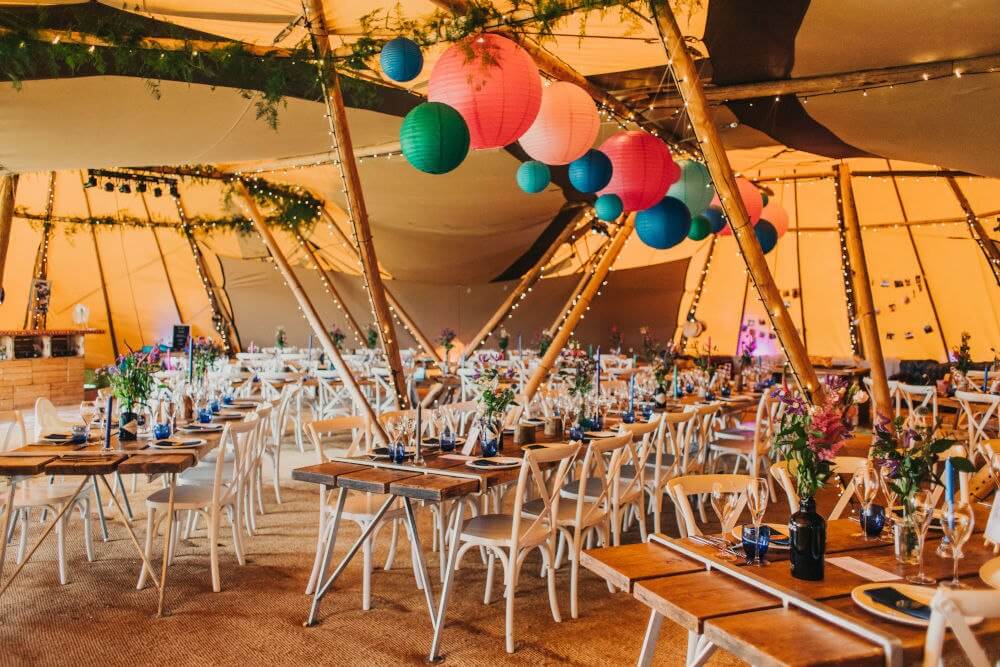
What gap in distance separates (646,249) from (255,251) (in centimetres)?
687

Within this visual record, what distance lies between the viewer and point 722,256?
14.5 meters

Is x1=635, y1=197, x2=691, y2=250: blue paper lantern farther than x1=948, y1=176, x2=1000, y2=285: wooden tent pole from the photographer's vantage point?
No

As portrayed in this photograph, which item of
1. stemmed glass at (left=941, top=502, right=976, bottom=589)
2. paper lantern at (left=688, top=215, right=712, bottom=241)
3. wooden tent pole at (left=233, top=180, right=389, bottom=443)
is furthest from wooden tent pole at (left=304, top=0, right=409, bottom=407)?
stemmed glass at (left=941, top=502, right=976, bottom=589)

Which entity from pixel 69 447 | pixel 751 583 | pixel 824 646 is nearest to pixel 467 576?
pixel 69 447

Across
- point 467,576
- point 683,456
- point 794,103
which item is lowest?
point 467,576

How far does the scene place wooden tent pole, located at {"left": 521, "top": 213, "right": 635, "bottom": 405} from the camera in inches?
337

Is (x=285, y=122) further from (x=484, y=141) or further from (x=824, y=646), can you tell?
(x=824, y=646)

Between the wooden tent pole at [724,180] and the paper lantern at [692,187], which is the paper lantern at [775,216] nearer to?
the paper lantern at [692,187]

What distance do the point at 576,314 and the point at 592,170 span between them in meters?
3.30

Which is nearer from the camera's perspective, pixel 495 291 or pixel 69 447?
pixel 69 447

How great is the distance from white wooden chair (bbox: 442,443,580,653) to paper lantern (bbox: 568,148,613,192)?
2.32 metres

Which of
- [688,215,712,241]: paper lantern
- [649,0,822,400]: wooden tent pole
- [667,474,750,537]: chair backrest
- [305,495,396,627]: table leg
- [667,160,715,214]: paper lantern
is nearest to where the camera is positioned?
[667,474,750,537]: chair backrest

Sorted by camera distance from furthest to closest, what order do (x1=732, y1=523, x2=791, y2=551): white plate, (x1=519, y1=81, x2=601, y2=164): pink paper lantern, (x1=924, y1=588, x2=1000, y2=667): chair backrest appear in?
Answer: 1. (x1=519, y1=81, x2=601, y2=164): pink paper lantern
2. (x1=732, y1=523, x2=791, y2=551): white plate
3. (x1=924, y1=588, x2=1000, y2=667): chair backrest

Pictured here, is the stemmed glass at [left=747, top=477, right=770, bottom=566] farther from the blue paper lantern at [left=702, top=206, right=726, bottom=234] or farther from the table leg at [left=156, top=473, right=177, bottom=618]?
the blue paper lantern at [left=702, top=206, right=726, bottom=234]
